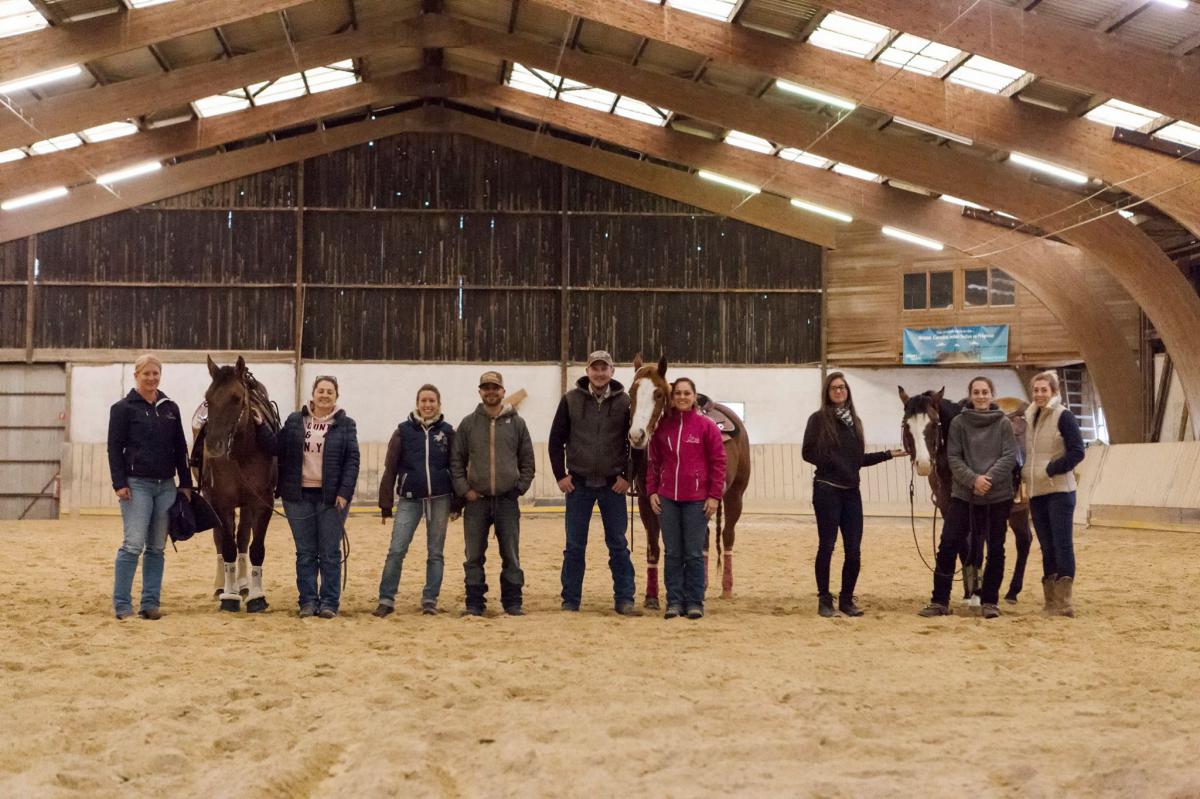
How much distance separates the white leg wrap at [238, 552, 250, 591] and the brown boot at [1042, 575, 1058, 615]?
516 cm

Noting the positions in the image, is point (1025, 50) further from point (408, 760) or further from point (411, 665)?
point (408, 760)

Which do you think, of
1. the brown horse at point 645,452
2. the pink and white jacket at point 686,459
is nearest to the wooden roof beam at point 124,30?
the brown horse at point 645,452

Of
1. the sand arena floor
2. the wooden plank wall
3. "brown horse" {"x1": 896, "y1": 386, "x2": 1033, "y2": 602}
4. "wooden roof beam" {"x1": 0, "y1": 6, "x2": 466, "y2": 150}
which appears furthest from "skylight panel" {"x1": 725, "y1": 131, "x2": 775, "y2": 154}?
the sand arena floor

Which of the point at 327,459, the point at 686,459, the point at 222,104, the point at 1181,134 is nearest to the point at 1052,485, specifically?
the point at 686,459

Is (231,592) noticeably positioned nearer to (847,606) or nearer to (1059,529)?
(847,606)

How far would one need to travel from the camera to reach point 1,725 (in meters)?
4.11

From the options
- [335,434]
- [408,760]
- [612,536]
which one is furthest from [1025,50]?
[408,760]

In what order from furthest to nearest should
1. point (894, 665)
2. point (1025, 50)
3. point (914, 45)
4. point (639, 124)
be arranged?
point (639, 124) → point (914, 45) → point (1025, 50) → point (894, 665)

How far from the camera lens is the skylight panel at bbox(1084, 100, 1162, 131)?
13.8m

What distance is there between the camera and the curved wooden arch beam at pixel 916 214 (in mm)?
19234

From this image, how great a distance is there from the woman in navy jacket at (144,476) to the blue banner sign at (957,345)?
16538 millimetres

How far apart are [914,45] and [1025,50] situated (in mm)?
1991

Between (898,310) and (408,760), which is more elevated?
(898,310)

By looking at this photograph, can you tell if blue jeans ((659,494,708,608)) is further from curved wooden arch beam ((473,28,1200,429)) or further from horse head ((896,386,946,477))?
curved wooden arch beam ((473,28,1200,429))
